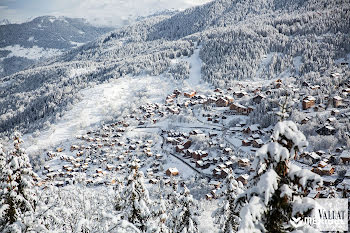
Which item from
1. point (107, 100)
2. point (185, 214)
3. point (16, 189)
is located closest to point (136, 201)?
point (16, 189)

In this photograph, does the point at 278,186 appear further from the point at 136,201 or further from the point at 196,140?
the point at 196,140

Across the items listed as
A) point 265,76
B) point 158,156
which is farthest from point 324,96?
point 158,156

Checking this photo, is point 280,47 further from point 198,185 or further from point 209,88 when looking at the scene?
point 198,185

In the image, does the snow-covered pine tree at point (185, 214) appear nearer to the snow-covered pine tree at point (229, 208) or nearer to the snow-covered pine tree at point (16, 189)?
the snow-covered pine tree at point (229, 208)

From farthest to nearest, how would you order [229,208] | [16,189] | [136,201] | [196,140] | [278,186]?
1. [196,140]
2. [229,208]
3. [136,201]
4. [16,189]
5. [278,186]

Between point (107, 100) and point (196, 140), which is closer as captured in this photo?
A: point (196, 140)

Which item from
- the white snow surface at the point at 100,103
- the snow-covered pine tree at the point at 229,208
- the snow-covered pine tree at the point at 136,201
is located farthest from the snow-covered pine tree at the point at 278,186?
the white snow surface at the point at 100,103
